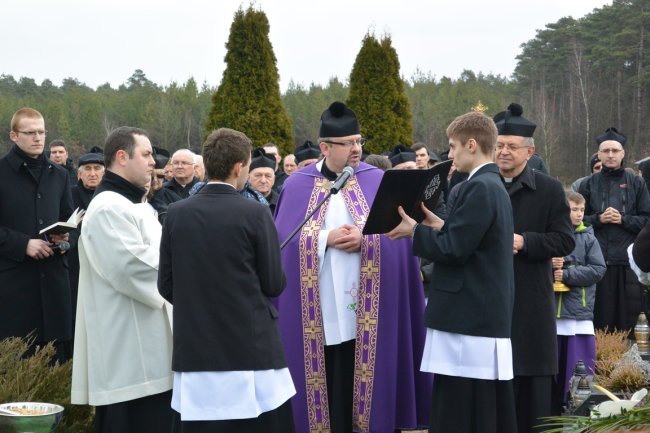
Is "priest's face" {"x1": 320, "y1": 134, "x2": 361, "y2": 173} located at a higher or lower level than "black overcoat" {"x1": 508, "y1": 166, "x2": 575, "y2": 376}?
higher

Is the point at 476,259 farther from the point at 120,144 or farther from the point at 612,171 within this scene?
the point at 612,171

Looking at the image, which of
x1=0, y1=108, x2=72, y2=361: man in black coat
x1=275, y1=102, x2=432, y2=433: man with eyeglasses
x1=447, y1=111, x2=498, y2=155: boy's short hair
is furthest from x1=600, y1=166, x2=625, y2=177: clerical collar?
x1=0, y1=108, x2=72, y2=361: man in black coat

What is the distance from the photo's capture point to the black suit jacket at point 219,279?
16.5ft

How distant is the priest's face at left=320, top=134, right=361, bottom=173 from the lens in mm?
6730

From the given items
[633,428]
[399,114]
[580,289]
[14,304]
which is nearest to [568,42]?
[399,114]

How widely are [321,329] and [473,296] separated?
1.54 metres

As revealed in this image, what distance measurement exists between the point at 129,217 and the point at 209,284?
41.4 inches

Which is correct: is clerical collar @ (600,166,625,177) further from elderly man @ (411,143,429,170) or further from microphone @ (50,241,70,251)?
microphone @ (50,241,70,251)

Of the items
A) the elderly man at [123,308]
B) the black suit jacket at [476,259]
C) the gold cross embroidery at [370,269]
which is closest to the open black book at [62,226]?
the elderly man at [123,308]

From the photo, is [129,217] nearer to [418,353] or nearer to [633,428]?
[418,353]

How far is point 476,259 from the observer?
5535 mm

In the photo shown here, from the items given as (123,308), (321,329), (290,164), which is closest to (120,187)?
(123,308)

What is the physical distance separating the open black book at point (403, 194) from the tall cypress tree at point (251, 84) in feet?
37.9

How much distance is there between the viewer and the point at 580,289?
26.2ft
